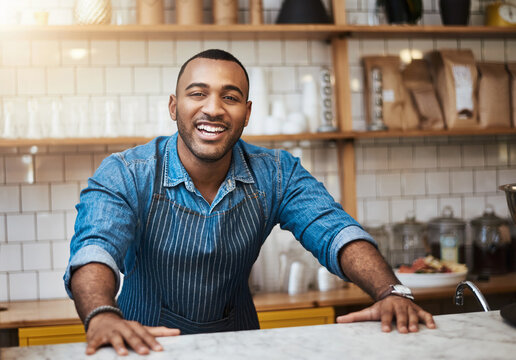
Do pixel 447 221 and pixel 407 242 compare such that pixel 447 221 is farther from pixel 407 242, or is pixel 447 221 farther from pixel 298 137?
pixel 298 137

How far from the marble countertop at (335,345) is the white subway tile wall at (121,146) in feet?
5.78

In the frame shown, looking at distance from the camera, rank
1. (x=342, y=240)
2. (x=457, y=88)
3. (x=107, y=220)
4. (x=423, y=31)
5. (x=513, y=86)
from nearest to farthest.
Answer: (x=107, y=220)
(x=342, y=240)
(x=423, y=31)
(x=457, y=88)
(x=513, y=86)

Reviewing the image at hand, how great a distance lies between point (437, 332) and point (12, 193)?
249 centimetres

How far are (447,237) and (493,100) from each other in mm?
787

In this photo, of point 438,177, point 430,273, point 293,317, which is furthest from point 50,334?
point 438,177

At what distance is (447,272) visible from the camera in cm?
294

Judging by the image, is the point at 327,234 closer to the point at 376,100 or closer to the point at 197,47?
the point at 376,100

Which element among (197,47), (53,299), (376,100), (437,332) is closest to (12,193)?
(53,299)

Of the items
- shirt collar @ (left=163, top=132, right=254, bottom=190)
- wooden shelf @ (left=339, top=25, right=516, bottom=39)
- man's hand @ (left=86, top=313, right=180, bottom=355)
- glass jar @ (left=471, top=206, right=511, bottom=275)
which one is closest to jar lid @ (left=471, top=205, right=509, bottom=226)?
glass jar @ (left=471, top=206, right=511, bottom=275)

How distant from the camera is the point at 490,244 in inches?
125

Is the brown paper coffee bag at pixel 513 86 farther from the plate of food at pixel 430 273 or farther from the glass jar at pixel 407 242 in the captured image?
the plate of food at pixel 430 273

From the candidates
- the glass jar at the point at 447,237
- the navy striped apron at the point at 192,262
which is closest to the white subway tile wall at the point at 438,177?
the glass jar at the point at 447,237

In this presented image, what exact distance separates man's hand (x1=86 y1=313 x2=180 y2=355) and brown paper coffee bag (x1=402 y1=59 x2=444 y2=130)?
2409 mm

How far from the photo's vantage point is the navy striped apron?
176 cm
